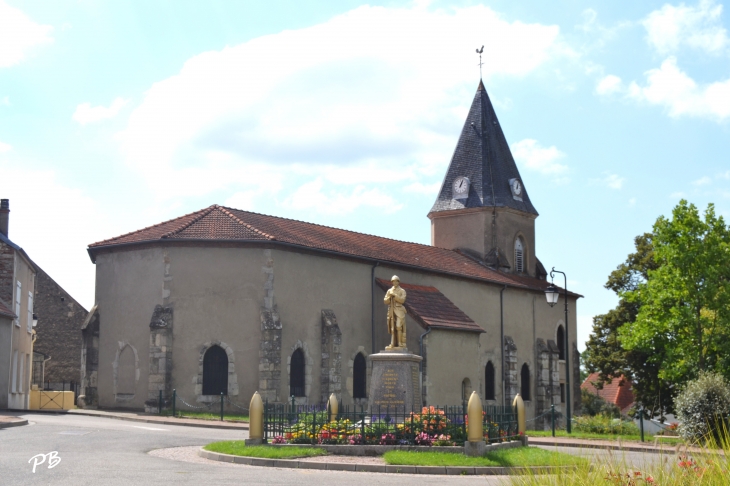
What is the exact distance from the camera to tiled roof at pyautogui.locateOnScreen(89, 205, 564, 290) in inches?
Result: 1254

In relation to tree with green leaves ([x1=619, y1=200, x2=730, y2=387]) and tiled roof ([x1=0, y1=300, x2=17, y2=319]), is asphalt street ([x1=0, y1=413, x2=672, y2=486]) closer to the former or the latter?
tiled roof ([x1=0, y1=300, x2=17, y2=319])

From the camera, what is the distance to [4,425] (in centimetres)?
2180

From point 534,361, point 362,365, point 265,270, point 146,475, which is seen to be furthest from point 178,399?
point 534,361

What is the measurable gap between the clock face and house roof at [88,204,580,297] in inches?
255

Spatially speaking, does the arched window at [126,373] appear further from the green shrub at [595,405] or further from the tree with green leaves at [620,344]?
the green shrub at [595,405]

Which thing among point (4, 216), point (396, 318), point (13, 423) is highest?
point (4, 216)

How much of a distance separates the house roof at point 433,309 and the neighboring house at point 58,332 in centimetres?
1991

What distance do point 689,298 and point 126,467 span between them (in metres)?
25.0

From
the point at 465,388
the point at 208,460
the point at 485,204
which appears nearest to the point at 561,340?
the point at 485,204

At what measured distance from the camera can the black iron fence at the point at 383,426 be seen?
55.9 feet

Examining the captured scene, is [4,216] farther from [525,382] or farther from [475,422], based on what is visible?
[475,422]

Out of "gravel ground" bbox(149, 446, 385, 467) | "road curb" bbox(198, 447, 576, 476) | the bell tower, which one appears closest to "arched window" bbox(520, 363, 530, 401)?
the bell tower

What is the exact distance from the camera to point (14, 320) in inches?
1366

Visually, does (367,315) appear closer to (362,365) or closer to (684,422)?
(362,365)
